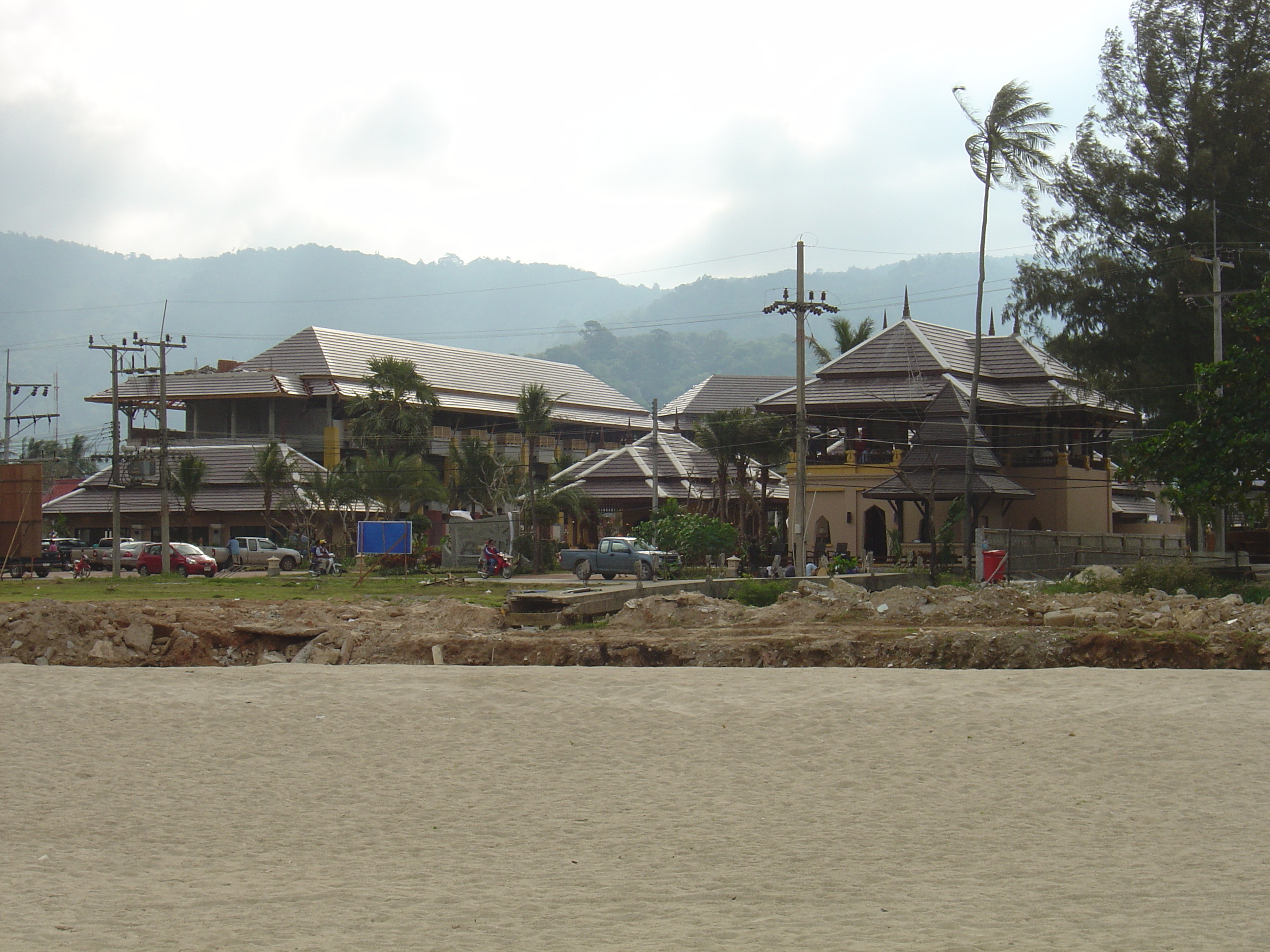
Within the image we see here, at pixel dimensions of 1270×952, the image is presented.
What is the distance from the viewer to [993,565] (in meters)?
33.1

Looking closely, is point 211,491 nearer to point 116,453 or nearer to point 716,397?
point 116,453

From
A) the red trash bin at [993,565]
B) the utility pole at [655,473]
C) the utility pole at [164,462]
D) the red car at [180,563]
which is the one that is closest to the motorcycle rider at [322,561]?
the red car at [180,563]

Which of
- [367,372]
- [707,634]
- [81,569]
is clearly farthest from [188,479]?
[707,634]

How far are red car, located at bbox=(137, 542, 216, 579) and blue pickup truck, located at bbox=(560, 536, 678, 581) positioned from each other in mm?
15210

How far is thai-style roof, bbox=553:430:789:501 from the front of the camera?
57938mm

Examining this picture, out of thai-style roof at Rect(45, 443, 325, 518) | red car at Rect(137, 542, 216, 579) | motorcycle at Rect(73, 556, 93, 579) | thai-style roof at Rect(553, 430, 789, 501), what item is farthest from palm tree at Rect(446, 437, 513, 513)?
motorcycle at Rect(73, 556, 93, 579)

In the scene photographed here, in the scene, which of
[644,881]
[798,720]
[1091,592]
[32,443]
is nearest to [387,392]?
[1091,592]

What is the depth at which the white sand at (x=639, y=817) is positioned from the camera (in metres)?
6.15

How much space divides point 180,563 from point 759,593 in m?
29.9

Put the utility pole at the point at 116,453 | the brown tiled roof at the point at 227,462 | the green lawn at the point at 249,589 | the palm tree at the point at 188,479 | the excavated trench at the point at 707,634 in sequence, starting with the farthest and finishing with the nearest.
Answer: the brown tiled roof at the point at 227,462 → the palm tree at the point at 188,479 → the utility pole at the point at 116,453 → the green lawn at the point at 249,589 → the excavated trench at the point at 707,634

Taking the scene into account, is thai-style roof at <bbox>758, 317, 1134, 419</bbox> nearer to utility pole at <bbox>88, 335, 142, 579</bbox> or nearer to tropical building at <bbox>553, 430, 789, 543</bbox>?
tropical building at <bbox>553, 430, 789, 543</bbox>

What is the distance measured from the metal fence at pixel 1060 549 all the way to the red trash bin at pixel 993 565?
6.44 feet

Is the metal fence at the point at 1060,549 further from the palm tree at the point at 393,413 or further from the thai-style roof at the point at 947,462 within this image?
the palm tree at the point at 393,413

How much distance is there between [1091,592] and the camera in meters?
26.3
